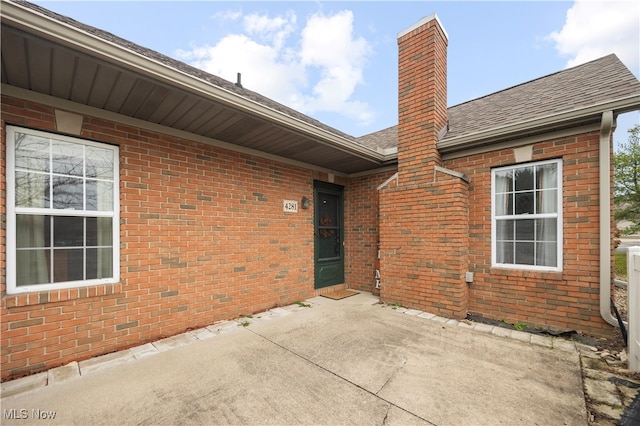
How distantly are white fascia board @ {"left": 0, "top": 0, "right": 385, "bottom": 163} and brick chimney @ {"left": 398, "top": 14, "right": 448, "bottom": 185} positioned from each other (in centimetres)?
224

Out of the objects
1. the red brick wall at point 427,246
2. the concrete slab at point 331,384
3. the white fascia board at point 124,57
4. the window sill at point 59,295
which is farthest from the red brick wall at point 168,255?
the red brick wall at point 427,246

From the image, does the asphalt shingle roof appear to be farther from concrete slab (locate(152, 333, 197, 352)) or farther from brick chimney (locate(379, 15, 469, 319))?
concrete slab (locate(152, 333, 197, 352))

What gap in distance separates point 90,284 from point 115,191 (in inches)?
44.9

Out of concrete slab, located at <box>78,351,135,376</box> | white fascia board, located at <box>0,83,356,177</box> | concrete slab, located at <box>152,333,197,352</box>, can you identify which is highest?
white fascia board, located at <box>0,83,356,177</box>

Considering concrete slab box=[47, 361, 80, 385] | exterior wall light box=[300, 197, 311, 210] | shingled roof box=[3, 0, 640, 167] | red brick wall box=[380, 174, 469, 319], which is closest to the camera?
concrete slab box=[47, 361, 80, 385]

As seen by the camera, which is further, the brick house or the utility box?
the brick house

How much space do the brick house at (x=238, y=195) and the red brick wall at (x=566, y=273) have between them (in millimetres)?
18

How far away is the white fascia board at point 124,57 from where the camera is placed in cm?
177

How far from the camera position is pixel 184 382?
240 cm

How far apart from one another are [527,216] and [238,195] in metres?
4.61

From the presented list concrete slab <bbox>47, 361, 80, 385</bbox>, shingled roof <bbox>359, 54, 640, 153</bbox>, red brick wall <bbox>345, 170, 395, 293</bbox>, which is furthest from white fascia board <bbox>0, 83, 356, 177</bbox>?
shingled roof <bbox>359, 54, 640, 153</bbox>

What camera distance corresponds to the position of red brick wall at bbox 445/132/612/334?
3.32 metres

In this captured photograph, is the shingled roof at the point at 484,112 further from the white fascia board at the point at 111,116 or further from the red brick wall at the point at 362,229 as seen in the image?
the red brick wall at the point at 362,229

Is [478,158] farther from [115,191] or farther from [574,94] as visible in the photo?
[115,191]
